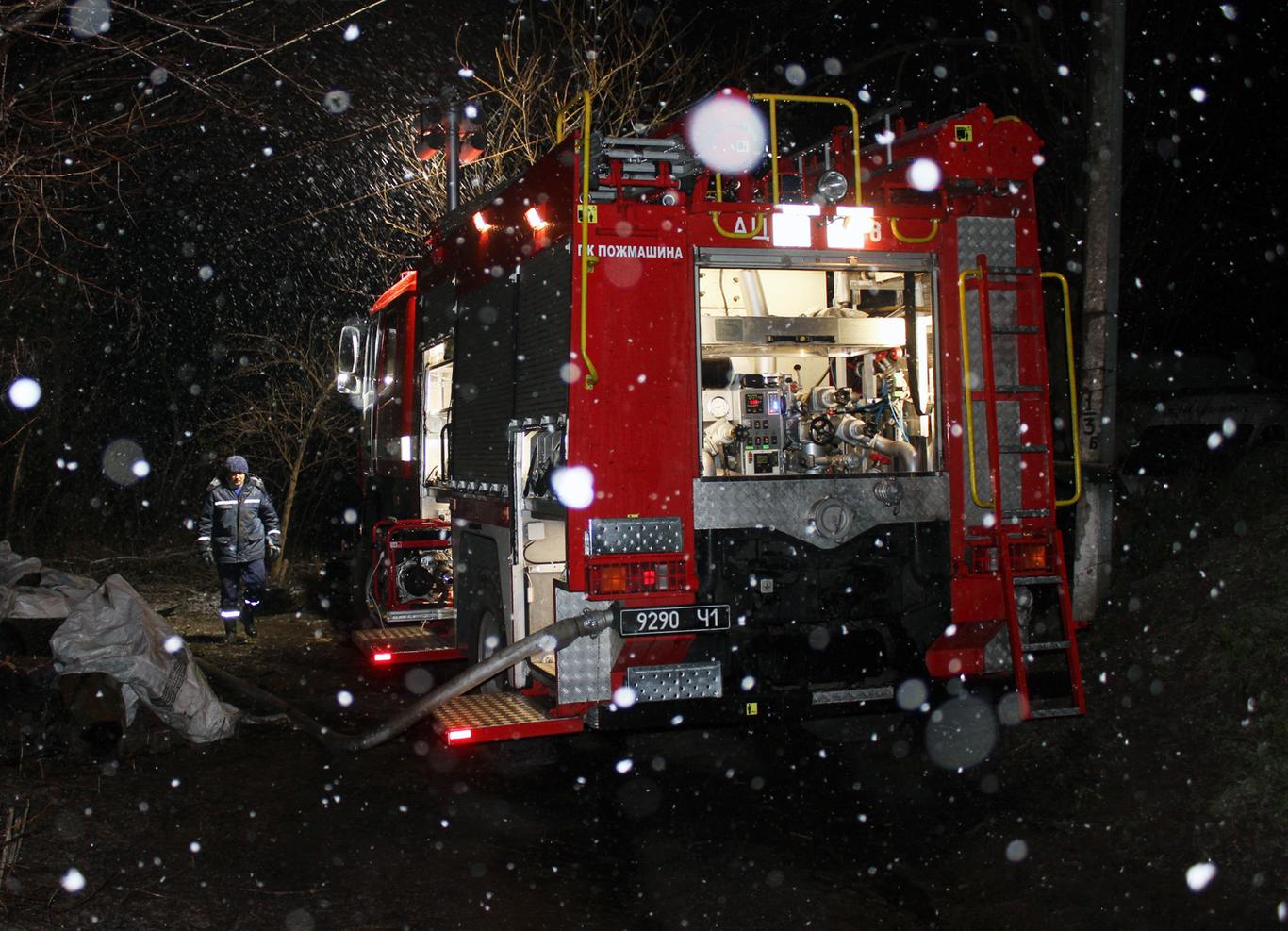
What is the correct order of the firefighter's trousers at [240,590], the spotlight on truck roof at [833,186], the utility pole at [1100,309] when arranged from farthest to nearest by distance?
the firefighter's trousers at [240,590]
the utility pole at [1100,309]
the spotlight on truck roof at [833,186]

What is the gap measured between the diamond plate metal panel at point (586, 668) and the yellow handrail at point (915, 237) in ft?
→ 8.47

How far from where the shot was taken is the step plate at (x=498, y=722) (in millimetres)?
5863

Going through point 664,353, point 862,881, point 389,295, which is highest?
point 389,295

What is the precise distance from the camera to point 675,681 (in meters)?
5.93

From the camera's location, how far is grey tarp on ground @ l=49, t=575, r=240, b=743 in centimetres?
670

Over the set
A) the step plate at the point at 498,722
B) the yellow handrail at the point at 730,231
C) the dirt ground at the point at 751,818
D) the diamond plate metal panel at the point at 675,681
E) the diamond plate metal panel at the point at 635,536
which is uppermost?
the yellow handrail at the point at 730,231

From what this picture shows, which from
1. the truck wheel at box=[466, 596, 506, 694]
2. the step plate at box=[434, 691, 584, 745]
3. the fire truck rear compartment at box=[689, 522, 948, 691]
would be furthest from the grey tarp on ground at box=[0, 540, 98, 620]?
the fire truck rear compartment at box=[689, 522, 948, 691]

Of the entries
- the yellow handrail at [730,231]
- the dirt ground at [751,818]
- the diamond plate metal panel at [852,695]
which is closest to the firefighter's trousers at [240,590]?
the dirt ground at [751,818]

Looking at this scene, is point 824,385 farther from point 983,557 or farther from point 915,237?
point 983,557

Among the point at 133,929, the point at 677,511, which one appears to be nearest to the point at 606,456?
the point at 677,511

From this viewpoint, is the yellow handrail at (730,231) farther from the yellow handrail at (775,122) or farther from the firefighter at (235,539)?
the firefighter at (235,539)

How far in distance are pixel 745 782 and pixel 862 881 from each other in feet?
5.13

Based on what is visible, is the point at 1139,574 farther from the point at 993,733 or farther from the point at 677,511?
the point at 677,511

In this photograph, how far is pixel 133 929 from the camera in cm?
431
